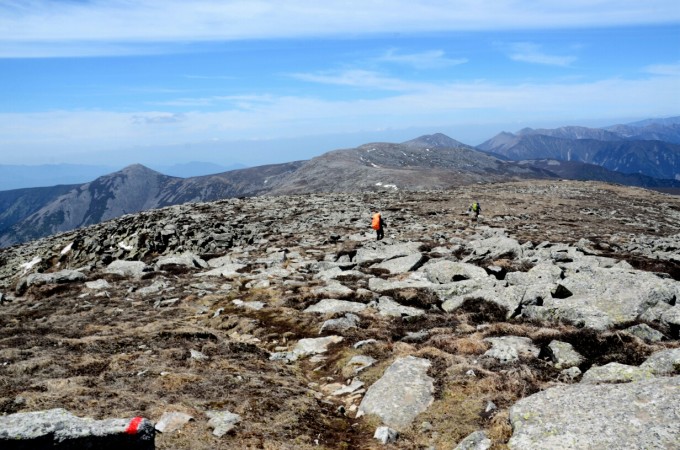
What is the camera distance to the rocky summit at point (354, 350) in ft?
28.6

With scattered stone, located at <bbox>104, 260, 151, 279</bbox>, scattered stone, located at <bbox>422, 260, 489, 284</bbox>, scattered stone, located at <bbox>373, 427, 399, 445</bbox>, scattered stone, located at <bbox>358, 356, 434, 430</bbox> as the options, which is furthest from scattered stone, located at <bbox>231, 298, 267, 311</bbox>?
scattered stone, located at <bbox>373, 427, 399, 445</bbox>

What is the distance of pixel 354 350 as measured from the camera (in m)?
14.5

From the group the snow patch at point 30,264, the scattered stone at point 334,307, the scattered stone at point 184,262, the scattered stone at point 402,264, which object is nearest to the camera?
the scattered stone at point 334,307

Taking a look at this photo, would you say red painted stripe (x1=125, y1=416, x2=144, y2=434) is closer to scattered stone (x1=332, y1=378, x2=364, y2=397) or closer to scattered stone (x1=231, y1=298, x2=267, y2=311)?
scattered stone (x1=332, y1=378, x2=364, y2=397)

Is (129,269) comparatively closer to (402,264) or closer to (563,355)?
(402,264)

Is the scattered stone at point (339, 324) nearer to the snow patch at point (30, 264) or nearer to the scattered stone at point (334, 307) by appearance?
the scattered stone at point (334, 307)

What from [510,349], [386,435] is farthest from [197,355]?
[510,349]

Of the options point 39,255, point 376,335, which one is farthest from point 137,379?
point 39,255

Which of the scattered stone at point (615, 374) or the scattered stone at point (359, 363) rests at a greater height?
the scattered stone at point (615, 374)

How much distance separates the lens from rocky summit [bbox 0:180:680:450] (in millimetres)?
8719

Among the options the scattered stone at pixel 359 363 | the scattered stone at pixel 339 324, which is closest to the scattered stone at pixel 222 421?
the scattered stone at pixel 359 363

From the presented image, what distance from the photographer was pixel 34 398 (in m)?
10.2

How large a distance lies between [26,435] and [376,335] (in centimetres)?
1085

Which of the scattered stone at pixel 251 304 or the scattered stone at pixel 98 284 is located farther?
the scattered stone at pixel 98 284
